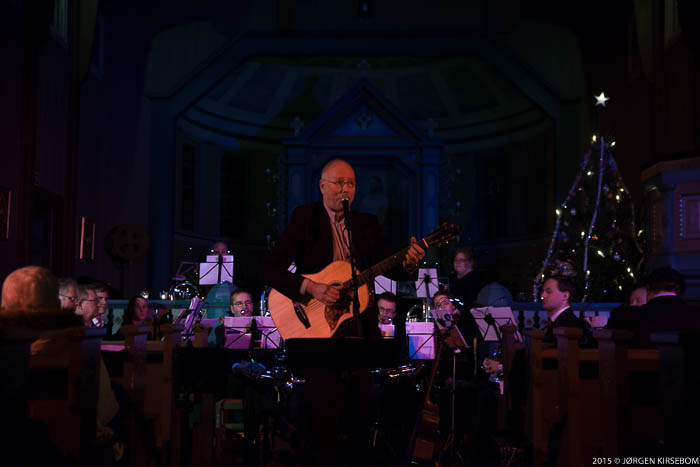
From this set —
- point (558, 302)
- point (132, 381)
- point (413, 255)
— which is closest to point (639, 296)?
point (558, 302)

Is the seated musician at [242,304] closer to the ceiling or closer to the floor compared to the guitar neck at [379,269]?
closer to the floor

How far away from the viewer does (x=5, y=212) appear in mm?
9070

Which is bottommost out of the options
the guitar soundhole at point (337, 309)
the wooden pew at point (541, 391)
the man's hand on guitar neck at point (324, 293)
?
the wooden pew at point (541, 391)

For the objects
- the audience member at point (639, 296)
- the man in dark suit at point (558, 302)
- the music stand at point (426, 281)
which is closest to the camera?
the man in dark suit at point (558, 302)

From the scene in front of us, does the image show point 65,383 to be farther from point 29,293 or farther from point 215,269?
point 215,269

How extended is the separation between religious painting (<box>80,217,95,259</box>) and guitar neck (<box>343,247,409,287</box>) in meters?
9.52

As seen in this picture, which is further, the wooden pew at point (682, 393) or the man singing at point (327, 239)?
the man singing at point (327, 239)

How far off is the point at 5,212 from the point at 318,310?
6.74 metres

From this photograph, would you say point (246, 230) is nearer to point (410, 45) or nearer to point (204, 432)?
point (410, 45)

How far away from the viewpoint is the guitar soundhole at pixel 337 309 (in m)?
3.63

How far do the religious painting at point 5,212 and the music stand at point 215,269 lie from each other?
3586mm

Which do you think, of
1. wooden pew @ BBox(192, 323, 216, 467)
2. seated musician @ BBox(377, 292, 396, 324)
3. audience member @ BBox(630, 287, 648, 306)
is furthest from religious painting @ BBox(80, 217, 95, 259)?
audience member @ BBox(630, 287, 648, 306)

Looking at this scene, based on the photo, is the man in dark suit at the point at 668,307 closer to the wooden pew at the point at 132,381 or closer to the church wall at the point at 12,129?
the wooden pew at the point at 132,381

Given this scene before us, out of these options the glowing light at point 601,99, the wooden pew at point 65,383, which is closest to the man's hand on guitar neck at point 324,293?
the wooden pew at point 65,383
